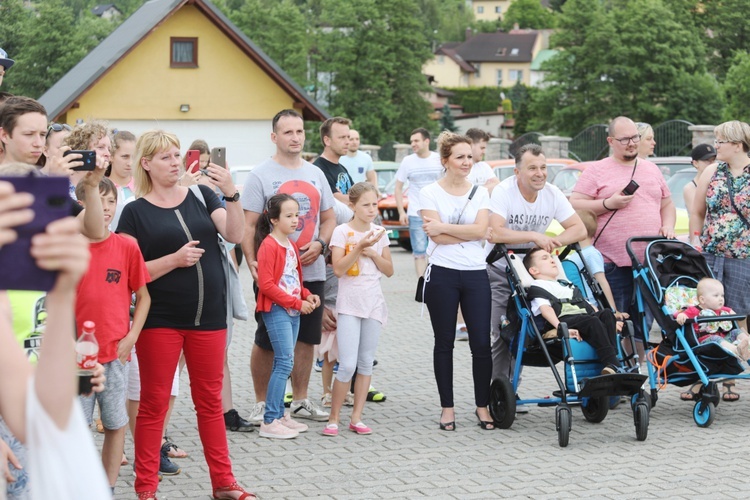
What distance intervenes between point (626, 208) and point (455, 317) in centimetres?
188

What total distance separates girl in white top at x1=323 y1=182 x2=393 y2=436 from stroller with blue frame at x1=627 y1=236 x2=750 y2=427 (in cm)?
199

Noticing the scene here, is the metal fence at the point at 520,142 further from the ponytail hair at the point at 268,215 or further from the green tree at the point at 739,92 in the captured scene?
the green tree at the point at 739,92

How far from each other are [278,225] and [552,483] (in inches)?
100

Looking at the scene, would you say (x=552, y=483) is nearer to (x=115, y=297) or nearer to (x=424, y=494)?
(x=424, y=494)

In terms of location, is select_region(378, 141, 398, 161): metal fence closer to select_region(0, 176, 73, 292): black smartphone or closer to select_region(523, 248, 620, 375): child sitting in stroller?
select_region(523, 248, 620, 375): child sitting in stroller

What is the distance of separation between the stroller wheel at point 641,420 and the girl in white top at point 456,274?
108 centimetres

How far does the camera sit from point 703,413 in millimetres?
8422

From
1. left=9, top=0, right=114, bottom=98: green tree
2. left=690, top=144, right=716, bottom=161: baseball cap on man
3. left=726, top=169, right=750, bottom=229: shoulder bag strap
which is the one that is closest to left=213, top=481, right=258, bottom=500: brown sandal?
left=726, top=169, right=750, bottom=229: shoulder bag strap

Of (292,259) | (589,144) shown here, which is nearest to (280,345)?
(292,259)

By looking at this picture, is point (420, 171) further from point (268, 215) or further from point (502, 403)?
point (268, 215)

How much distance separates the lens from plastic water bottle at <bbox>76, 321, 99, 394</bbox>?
4438 millimetres

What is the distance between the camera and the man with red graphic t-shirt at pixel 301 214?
329 inches

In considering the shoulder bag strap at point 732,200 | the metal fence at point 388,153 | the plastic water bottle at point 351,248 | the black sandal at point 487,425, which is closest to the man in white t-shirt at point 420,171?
the shoulder bag strap at point 732,200

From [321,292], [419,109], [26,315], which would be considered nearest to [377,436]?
[321,292]
